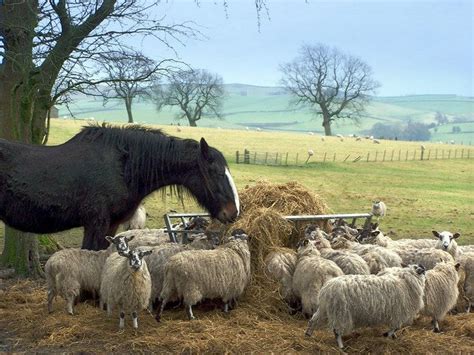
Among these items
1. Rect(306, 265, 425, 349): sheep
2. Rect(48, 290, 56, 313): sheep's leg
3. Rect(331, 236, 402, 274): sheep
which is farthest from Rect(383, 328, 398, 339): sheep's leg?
Rect(48, 290, 56, 313): sheep's leg

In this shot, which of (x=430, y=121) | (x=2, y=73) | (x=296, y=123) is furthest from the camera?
(x=430, y=121)

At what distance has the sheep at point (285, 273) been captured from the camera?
9.03 meters

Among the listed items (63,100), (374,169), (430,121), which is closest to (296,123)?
(430,121)

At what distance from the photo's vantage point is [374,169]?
40.4m

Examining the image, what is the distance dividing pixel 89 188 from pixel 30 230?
1.16 metres

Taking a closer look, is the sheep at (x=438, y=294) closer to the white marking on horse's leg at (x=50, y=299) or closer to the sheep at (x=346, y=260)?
the sheep at (x=346, y=260)

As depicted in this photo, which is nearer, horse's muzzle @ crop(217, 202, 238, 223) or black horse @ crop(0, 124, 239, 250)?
black horse @ crop(0, 124, 239, 250)

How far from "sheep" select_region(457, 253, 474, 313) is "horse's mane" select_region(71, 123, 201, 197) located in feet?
13.9

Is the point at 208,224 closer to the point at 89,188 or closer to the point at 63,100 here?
the point at 89,188

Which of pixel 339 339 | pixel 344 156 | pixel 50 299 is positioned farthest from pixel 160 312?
pixel 344 156

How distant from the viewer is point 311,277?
8.42 m

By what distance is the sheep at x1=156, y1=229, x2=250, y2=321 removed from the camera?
8422 mm

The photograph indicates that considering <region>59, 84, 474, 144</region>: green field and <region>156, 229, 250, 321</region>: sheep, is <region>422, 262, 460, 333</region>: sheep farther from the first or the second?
<region>59, 84, 474, 144</region>: green field

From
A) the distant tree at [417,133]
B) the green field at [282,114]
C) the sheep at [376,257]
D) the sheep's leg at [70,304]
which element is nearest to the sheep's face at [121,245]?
the sheep's leg at [70,304]
